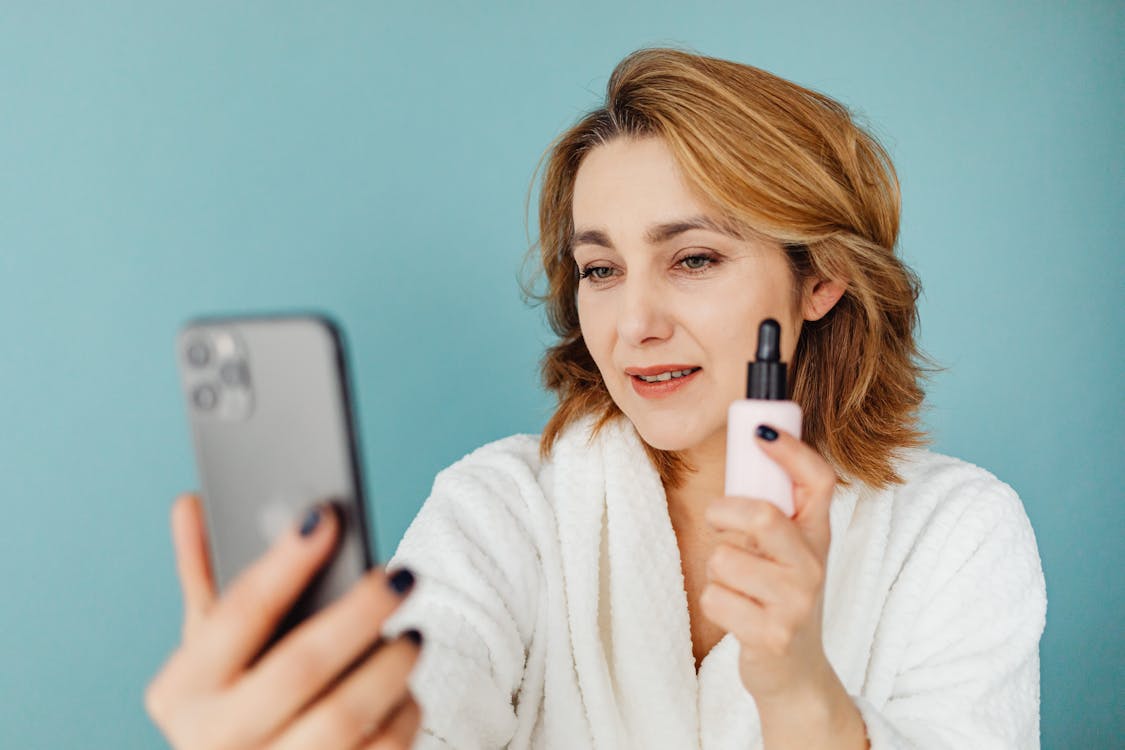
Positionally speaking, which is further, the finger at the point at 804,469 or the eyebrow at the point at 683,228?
the eyebrow at the point at 683,228

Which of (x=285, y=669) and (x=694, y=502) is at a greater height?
(x=285, y=669)

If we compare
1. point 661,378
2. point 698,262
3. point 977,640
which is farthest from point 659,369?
point 977,640

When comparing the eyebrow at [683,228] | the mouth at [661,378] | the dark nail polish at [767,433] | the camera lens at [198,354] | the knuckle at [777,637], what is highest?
the eyebrow at [683,228]

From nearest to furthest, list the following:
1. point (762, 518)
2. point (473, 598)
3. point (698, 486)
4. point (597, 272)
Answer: point (762, 518), point (473, 598), point (597, 272), point (698, 486)

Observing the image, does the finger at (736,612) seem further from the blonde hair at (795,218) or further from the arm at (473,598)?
the blonde hair at (795,218)

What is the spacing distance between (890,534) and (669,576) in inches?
11.6

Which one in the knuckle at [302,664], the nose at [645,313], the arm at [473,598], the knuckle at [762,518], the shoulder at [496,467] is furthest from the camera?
the shoulder at [496,467]

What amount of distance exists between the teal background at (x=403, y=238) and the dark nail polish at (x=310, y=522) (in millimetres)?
785

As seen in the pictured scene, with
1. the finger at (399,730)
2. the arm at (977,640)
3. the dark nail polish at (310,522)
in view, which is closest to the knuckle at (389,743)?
the finger at (399,730)

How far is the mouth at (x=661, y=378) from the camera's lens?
3.13 ft

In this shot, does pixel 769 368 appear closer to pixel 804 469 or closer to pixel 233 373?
pixel 804 469

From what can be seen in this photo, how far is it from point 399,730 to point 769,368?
0.35m

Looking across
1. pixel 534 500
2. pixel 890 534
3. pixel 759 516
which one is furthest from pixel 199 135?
pixel 890 534

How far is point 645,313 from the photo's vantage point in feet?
3.03
